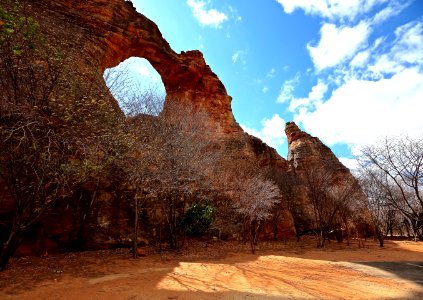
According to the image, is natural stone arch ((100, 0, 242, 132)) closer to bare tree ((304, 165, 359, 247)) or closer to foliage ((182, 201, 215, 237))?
bare tree ((304, 165, 359, 247))

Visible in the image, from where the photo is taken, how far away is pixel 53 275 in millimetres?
8508

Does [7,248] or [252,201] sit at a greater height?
[252,201]

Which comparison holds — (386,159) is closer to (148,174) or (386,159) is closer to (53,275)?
(148,174)

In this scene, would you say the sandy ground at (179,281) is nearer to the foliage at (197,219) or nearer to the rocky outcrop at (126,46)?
the foliage at (197,219)

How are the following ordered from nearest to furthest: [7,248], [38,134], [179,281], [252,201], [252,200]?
[179,281] < [7,248] < [38,134] < [252,201] < [252,200]

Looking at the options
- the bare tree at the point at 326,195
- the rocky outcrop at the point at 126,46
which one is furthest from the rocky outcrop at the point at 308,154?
the rocky outcrop at the point at 126,46

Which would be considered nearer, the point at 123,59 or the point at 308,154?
the point at 123,59

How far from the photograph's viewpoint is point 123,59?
2548 centimetres

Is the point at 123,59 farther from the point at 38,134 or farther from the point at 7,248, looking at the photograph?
the point at 7,248

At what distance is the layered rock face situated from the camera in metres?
15.1

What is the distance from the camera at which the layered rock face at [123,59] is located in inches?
594

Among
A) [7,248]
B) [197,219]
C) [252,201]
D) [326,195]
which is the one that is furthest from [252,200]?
[7,248]

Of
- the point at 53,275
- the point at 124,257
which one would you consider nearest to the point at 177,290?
the point at 53,275

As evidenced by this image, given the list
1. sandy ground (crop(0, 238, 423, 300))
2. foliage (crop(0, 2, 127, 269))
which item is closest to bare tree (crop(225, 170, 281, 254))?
sandy ground (crop(0, 238, 423, 300))
